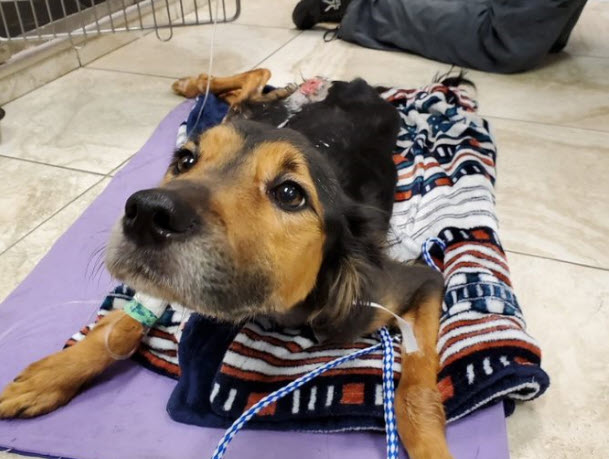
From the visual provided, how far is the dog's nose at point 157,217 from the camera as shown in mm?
1070

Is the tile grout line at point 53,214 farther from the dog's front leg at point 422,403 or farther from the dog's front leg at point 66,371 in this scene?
the dog's front leg at point 422,403

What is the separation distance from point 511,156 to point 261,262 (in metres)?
2.02

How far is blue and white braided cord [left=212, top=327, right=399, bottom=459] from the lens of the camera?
1.44 meters

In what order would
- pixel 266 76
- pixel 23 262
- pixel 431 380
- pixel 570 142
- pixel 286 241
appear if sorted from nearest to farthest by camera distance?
pixel 286 241
pixel 431 380
pixel 23 262
pixel 570 142
pixel 266 76

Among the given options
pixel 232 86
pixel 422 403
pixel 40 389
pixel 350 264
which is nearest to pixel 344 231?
pixel 350 264

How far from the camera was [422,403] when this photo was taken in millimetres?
1512

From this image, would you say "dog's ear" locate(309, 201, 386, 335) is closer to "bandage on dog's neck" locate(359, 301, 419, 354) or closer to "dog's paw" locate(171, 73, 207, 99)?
"bandage on dog's neck" locate(359, 301, 419, 354)

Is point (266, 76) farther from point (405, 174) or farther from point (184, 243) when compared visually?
point (184, 243)

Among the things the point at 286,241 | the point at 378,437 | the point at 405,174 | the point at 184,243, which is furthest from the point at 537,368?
the point at 405,174

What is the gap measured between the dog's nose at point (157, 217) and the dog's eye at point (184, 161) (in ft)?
1.34

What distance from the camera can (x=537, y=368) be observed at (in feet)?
5.08

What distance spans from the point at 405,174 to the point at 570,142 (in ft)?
3.32

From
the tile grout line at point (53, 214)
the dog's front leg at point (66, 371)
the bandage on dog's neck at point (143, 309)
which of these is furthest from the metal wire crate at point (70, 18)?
the dog's front leg at point (66, 371)

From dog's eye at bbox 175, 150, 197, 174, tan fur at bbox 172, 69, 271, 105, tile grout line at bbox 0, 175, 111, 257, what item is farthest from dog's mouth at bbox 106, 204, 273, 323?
tan fur at bbox 172, 69, 271, 105
